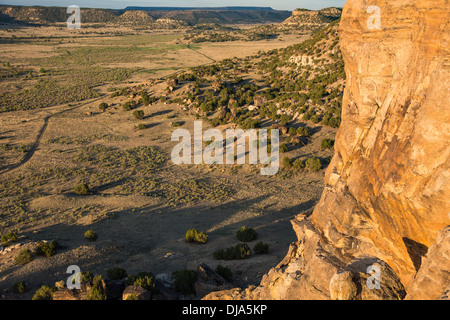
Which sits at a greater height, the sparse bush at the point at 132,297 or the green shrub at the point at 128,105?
the green shrub at the point at 128,105

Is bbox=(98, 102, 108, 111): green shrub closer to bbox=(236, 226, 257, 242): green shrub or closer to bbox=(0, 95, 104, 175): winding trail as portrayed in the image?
bbox=(0, 95, 104, 175): winding trail

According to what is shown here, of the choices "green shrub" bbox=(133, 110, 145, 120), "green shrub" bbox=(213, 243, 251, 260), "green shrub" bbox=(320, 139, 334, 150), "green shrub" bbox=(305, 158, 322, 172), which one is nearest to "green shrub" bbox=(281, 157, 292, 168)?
"green shrub" bbox=(305, 158, 322, 172)

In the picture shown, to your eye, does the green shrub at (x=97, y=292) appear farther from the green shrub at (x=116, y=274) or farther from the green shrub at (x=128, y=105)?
the green shrub at (x=128, y=105)

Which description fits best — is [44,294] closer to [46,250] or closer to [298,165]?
[46,250]

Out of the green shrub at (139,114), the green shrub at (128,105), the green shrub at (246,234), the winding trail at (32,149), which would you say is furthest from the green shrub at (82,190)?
the green shrub at (128,105)

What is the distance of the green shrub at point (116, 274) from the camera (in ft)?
50.9

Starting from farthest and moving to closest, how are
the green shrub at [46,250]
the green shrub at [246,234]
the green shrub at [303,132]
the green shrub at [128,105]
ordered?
the green shrub at [128,105] → the green shrub at [303,132] → the green shrub at [246,234] → the green shrub at [46,250]

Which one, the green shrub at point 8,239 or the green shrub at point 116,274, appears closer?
the green shrub at point 116,274

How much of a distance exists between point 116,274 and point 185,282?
3.55 meters

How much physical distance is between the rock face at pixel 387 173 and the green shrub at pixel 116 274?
22.0 feet

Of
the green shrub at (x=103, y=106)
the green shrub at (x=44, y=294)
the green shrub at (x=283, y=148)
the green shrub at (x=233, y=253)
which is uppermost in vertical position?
the green shrub at (x=103, y=106)

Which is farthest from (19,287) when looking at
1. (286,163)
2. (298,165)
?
(298,165)

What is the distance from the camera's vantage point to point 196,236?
19.8 metres

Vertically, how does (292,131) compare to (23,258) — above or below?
above
